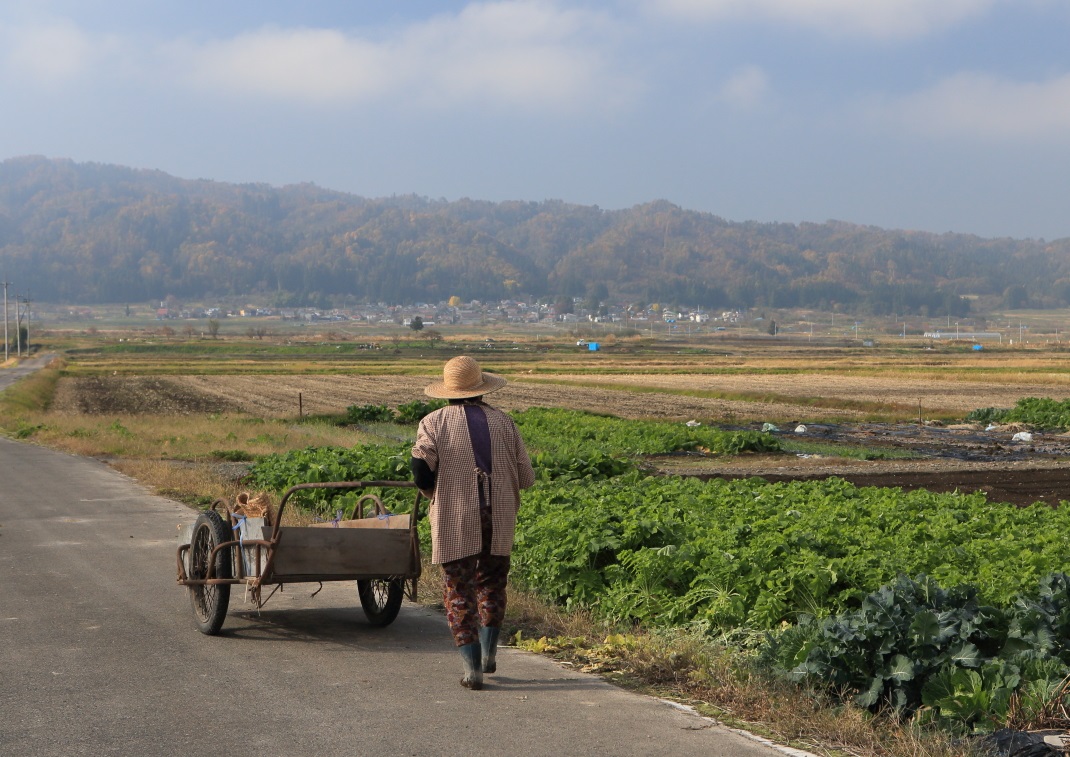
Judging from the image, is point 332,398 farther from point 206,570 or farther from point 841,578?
point 841,578

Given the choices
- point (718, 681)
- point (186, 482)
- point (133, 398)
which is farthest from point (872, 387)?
point (718, 681)

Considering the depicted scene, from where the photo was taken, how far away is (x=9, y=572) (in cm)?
1185

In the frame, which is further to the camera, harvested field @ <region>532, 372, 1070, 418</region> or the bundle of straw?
harvested field @ <region>532, 372, 1070, 418</region>

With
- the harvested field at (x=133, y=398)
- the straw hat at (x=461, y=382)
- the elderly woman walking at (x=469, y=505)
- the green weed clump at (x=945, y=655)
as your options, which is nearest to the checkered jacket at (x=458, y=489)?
the elderly woman walking at (x=469, y=505)

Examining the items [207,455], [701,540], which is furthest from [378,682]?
[207,455]

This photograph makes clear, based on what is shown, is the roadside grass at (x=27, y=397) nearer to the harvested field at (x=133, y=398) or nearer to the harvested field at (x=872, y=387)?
the harvested field at (x=133, y=398)

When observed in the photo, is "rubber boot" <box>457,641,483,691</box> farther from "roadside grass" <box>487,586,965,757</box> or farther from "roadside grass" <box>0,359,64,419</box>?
"roadside grass" <box>0,359,64,419</box>

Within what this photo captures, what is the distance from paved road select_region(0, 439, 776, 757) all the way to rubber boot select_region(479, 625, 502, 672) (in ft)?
0.42

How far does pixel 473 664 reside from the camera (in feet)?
24.1

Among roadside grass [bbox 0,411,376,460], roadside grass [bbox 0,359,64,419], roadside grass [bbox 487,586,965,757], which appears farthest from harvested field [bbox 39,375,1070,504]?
roadside grass [bbox 487,586,965,757]

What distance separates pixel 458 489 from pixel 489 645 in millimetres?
1023

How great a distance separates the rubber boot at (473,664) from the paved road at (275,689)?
3.6 inches

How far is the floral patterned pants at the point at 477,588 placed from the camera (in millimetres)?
7516

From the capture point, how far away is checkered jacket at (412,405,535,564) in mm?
7473
